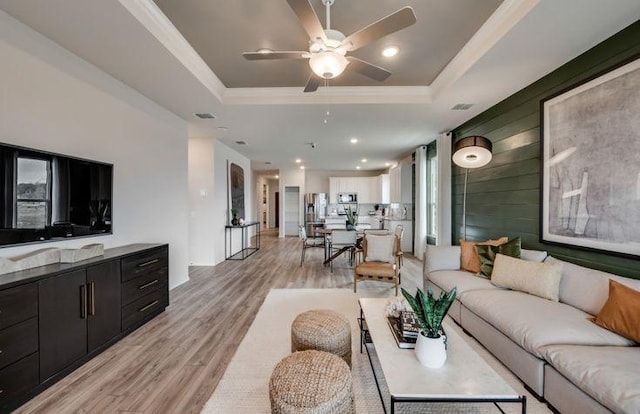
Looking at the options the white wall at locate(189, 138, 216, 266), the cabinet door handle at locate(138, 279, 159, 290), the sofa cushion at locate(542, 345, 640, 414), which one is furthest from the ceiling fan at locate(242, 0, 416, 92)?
the white wall at locate(189, 138, 216, 266)

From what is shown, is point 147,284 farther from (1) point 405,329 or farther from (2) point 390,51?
(2) point 390,51

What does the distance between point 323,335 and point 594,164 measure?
2.80m

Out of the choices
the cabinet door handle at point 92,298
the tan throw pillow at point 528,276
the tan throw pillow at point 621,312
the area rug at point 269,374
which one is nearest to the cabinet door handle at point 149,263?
the cabinet door handle at point 92,298

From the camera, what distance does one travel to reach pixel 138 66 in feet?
9.21

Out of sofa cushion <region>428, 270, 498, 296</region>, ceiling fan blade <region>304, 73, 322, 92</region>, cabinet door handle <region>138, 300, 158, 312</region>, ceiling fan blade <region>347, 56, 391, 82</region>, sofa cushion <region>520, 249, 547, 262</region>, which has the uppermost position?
ceiling fan blade <region>347, 56, 391, 82</region>

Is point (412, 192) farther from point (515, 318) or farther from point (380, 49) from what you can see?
point (515, 318)

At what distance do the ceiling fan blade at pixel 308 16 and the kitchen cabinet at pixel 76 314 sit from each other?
2595mm

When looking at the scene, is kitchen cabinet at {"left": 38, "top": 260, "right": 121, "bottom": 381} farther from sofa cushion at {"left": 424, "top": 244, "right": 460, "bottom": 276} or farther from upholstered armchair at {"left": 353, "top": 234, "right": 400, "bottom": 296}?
sofa cushion at {"left": 424, "top": 244, "right": 460, "bottom": 276}

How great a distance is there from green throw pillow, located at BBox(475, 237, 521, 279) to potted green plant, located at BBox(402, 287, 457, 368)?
1.83m

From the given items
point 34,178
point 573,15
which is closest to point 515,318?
point 573,15

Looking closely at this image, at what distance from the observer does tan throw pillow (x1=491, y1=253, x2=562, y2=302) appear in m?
2.44

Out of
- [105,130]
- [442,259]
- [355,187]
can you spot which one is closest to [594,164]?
[442,259]

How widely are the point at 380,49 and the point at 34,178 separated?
132 inches

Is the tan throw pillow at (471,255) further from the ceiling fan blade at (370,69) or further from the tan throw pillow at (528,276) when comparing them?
the ceiling fan blade at (370,69)
